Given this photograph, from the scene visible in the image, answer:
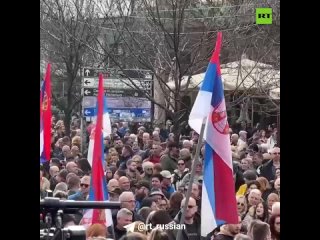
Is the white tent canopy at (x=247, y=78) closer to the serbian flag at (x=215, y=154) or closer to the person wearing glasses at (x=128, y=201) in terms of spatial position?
the serbian flag at (x=215, y=154)

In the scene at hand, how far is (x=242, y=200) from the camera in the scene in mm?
4441

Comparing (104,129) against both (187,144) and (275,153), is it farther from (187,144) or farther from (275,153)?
(275,153)

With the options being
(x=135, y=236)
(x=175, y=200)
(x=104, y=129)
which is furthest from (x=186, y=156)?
(x=135, y=236)

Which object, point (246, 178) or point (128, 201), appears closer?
point (128, 201)

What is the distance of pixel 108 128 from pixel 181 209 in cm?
86

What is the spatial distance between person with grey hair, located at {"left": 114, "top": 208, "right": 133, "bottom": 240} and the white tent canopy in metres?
0.85

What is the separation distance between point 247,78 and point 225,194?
109 centimetres

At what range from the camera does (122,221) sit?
414 cm

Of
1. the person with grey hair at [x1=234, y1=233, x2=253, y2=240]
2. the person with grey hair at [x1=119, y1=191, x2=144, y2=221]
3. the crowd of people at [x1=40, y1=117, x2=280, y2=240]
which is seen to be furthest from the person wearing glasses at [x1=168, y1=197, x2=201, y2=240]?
the person with grey hair at [x1=119, y1=191, x2=144, y2=221]

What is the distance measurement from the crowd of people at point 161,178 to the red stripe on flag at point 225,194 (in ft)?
0.35

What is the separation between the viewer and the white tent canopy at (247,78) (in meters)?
4.31

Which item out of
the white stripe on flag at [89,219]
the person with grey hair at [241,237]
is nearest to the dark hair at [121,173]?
the white stripe on flag at [89,219]
